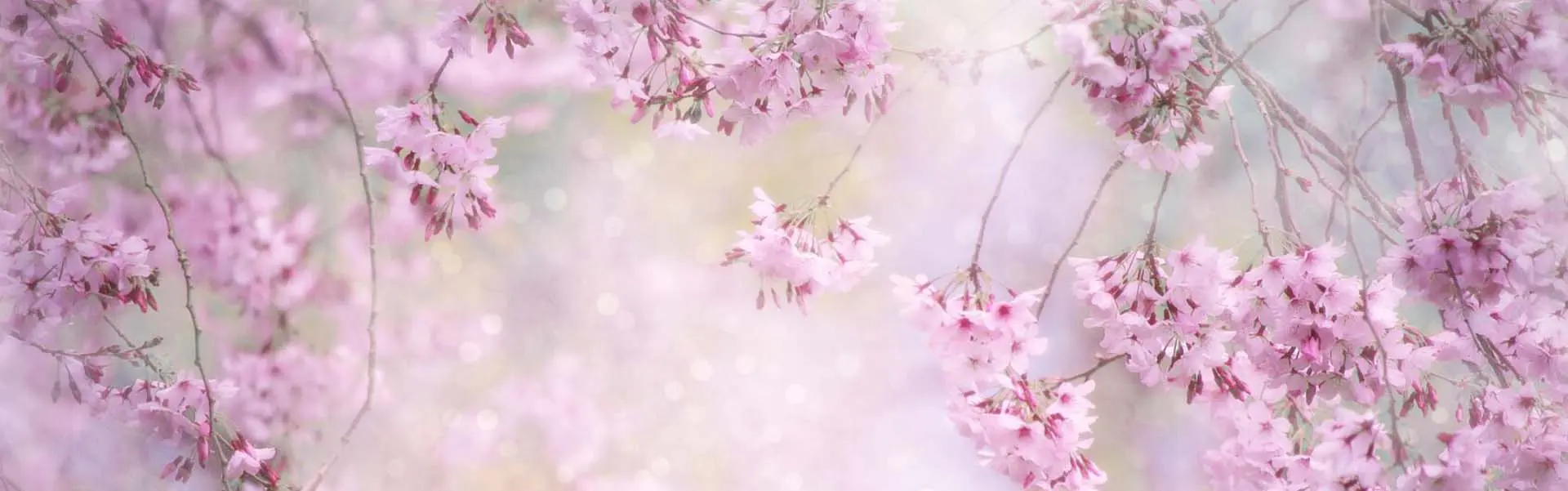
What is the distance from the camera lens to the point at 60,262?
1.05m

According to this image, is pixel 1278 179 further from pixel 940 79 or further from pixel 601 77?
pixel 601 77

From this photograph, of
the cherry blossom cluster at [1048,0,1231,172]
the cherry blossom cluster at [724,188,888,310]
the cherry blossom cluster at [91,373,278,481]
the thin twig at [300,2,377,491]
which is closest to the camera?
the cherry blossom cluster at [1048,0,1231,172]

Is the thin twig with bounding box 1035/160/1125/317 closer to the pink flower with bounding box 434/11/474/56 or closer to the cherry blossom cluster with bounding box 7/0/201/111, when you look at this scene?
the pink flower with bounding box 434/11/474/56

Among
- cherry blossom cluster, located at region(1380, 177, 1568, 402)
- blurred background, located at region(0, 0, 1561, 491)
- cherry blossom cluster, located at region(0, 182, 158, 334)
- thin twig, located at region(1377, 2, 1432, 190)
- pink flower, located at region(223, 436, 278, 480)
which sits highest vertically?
thin twig, located at region(1377, 2, 1432, 190)

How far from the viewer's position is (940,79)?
1189 millimetres

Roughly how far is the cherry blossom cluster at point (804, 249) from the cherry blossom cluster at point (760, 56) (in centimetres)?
9

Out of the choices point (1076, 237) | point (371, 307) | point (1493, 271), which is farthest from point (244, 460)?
point (1493, 271)

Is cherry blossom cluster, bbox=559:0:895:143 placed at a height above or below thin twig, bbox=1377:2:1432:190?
below

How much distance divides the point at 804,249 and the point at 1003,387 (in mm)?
231

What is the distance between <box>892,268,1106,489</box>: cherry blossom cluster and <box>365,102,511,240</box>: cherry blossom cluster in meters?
0.43

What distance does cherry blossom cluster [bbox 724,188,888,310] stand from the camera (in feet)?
3.21

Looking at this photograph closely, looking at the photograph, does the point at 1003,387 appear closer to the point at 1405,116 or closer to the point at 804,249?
the point at 804,249

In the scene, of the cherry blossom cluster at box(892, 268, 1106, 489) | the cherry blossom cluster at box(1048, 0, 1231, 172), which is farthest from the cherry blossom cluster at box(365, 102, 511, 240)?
the cherry blossom cluster at box(1048, 0, 1231, 172)

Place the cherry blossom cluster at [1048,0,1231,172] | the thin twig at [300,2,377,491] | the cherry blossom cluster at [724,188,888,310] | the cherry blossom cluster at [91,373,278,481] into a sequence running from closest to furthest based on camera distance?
the cherry blossom cluster at [1048,0,1231,172]
the cherry blossom cluster at [724,188,888,310]
the cherry blossom cluster at [91,373,278,481]
the thin twig at [300,2,377,491]
